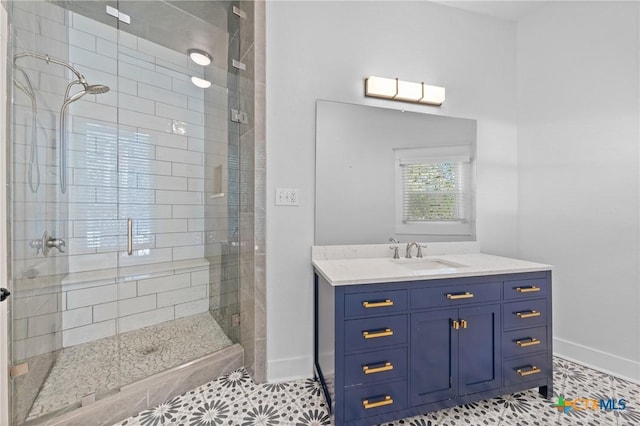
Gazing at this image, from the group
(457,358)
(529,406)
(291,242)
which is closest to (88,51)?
(291,242)

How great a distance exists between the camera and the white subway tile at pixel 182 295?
2.05 m

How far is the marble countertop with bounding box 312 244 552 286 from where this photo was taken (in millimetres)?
1386

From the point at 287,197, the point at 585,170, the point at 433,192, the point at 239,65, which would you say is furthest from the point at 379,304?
the point at 585,170

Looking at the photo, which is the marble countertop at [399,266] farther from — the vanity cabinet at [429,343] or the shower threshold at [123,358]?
the shower threshold at [123,358]

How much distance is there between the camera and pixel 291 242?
1.82 m

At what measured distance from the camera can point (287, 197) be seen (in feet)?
5.93

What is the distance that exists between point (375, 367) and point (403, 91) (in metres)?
1.84

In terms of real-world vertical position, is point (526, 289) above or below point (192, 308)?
above

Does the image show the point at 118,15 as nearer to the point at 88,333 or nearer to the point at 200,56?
the point at 200,56

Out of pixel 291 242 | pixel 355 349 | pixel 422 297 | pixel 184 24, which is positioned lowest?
pixel 355 349

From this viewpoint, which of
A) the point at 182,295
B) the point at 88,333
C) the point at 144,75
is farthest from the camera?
the point at 182,295

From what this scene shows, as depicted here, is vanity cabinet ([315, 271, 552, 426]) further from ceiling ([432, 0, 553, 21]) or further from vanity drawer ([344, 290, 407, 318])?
ceiling ([432, 0, 553, 21])

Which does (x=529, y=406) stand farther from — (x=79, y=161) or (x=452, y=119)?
(x=79, y=161)

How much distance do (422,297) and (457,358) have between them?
15.6 inches
